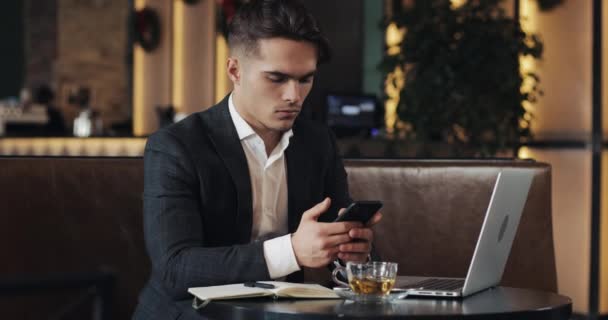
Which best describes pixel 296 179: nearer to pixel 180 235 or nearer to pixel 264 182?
pixel 264 182

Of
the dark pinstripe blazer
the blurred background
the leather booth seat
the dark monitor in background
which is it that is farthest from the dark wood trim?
the dark pinstripe blazer

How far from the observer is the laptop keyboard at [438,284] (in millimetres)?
1787

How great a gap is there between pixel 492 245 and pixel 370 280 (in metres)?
0.30

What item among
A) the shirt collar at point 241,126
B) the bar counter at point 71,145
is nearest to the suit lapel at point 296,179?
the shirt collar at point 241,126

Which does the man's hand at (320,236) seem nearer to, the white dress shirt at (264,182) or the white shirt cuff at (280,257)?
the white shirt cuff at (280,257)

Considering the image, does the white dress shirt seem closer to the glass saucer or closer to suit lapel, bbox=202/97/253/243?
suit lapel, bbox=202/97/253/243

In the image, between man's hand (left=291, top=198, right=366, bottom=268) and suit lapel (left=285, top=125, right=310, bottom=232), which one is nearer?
man's hand (left=291, top=198, right=366, bottom=268)

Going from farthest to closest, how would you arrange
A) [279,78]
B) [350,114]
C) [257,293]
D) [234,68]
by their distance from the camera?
[350,114], [234,68], [279,78], [257,293]

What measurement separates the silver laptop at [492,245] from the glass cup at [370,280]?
70 millimetres

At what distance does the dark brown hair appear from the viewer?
6.63 feet

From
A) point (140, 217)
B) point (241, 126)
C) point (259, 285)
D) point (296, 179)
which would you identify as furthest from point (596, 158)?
point (259, 285)

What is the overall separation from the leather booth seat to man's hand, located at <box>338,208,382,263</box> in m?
0.89

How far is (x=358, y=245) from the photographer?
1.76 m

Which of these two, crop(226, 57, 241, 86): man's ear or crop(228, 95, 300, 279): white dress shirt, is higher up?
crop(226, 57, 241, 86): man's ear
